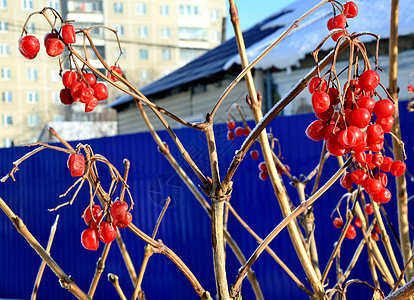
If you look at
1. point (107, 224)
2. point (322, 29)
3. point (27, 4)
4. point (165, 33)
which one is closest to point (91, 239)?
point (107, 224)

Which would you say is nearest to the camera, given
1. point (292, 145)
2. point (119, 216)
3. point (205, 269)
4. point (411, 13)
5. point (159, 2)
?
point (119, 216)

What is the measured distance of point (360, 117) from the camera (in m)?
0.71

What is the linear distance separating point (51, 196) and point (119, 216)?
5495mm

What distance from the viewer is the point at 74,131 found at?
86.2ft

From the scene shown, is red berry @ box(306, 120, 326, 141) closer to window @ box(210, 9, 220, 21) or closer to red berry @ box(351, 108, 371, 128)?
red berry @ box(351, 108, 371, 128)

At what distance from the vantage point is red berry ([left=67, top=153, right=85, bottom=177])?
2.43 ft

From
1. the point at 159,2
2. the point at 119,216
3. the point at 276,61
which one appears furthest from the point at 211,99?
the point at 159,2

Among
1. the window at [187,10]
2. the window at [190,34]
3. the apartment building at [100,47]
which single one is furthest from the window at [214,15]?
the window at [190,34]

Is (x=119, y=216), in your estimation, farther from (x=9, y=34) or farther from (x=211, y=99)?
(x=9, y=34)

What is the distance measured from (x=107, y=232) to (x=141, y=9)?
145ft

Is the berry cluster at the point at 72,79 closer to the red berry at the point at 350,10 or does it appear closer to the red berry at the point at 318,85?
the red berry at the point at 318,85

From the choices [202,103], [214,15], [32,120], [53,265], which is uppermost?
[214,15]

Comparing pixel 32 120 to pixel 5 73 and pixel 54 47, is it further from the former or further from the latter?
pixel 54 47

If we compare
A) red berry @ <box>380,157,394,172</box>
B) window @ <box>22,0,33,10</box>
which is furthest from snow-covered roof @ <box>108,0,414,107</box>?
window @ <box>22,0,33,10</box>
